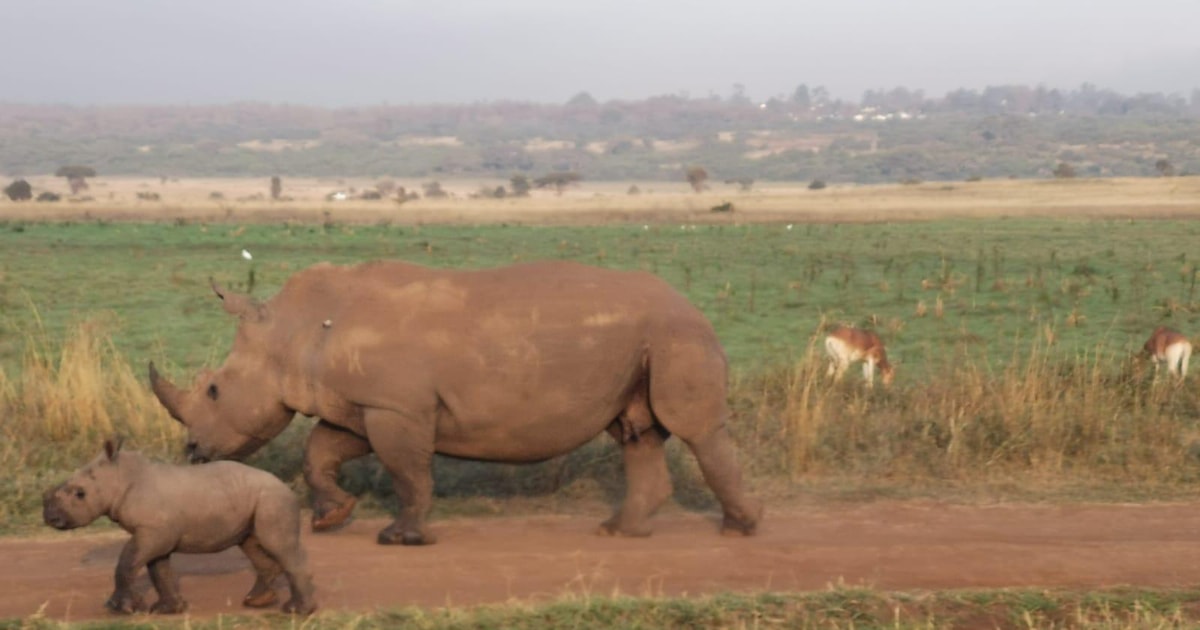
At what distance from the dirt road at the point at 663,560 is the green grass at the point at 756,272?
4.48 metres

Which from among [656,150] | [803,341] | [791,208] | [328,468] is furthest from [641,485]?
[656,150]

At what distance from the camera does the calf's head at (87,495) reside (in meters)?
6.75

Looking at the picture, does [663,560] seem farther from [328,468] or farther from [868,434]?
[868,434]

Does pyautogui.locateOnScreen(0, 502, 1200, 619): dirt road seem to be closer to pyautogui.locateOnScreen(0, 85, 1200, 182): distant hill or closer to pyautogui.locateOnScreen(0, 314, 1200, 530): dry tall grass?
pyautogui.locateOnScreen(0, 314, 1200, 530): dry tall grass

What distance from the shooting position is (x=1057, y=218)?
45.9 meters

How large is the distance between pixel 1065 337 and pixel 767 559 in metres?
11.7

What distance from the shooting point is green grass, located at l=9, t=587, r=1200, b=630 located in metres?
6.55

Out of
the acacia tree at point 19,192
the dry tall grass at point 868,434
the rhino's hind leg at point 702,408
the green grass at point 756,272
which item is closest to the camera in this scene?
the rhino's hind leg at point 702,408

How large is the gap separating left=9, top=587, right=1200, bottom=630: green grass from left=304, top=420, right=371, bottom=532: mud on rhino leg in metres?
1.89

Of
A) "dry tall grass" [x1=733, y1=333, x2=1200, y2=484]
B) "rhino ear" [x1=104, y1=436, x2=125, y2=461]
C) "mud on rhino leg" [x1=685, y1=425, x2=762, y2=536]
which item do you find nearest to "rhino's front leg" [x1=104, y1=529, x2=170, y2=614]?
"rhino ear" [x1=104, y1=436, x2=125, y2=461]

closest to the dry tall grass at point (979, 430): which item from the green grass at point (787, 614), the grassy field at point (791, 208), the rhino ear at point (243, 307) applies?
the green grass at point (787, 614)

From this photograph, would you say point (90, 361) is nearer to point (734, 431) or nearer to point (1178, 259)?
point (734, 431)

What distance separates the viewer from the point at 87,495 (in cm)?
677

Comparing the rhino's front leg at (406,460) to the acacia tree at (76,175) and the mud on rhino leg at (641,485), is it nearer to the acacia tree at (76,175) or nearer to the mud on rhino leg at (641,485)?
the mud on rhino leg at (641,485)
